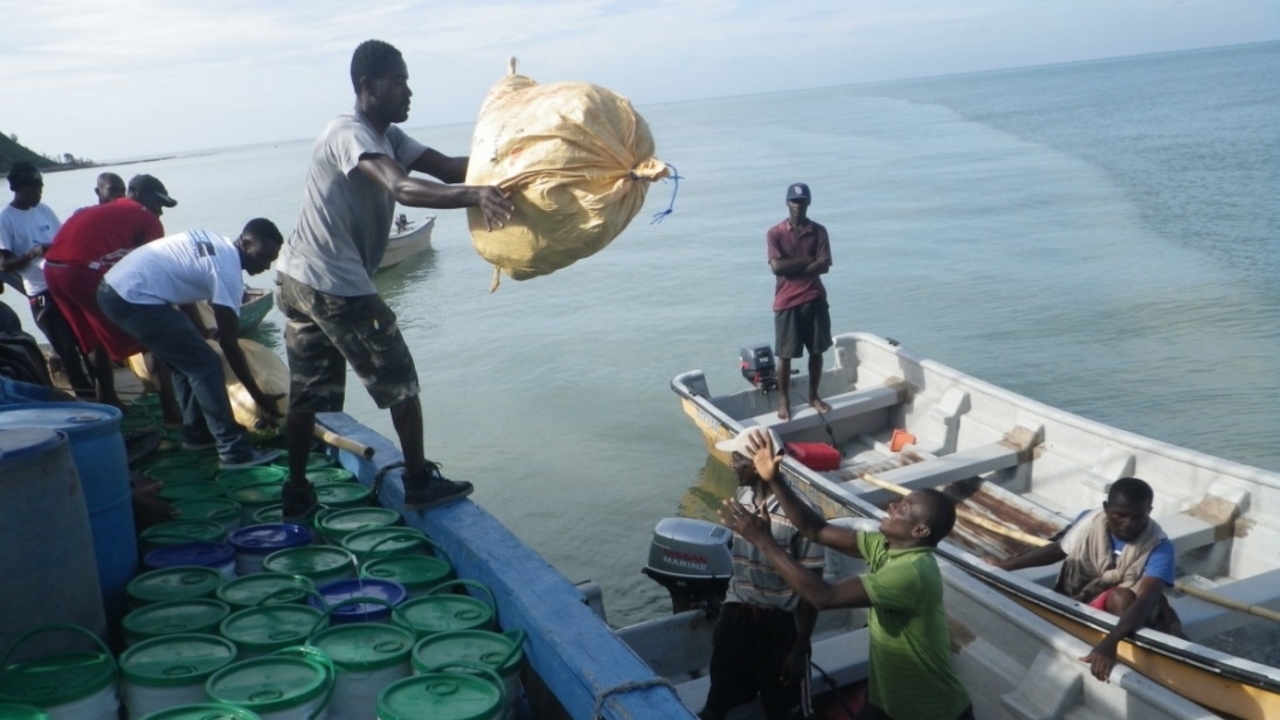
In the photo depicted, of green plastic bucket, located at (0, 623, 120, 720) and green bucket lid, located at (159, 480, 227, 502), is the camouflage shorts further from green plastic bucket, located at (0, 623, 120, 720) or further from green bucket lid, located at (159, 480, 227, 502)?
green plastic bucket, located at (0, 623, 120, 720)

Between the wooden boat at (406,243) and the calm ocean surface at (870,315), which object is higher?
the wooden boat at (406,243)

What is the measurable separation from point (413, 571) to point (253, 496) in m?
1.28

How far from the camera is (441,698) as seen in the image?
276cm

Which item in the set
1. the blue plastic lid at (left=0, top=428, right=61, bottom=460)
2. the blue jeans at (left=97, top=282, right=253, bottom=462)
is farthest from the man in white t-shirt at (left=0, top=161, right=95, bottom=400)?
the blue plastic lid at (left=0, top=428, right=61, bottom=460)

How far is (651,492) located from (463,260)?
18051 mm

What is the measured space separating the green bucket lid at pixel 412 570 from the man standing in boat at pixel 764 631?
1.05 m

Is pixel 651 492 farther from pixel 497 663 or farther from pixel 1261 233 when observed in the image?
pixel 1261 233

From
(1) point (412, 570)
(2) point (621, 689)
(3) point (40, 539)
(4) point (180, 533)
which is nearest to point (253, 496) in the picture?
(4) point (180, 533)

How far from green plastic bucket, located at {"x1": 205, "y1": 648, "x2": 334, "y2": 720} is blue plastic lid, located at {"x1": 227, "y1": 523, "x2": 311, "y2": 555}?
1014 mm

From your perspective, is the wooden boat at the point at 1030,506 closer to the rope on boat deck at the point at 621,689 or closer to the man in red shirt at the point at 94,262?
the rope on boat deck at the point at 621,689

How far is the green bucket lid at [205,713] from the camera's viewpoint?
2.59 metres

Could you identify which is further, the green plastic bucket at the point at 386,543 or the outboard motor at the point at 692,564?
the outboard motor at the point at 692,564

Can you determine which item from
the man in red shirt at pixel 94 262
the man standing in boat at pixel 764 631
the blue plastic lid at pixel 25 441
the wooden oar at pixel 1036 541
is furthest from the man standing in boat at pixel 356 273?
the wooden oar at pixel 1036 541

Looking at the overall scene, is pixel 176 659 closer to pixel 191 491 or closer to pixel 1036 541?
pixel 191 491
